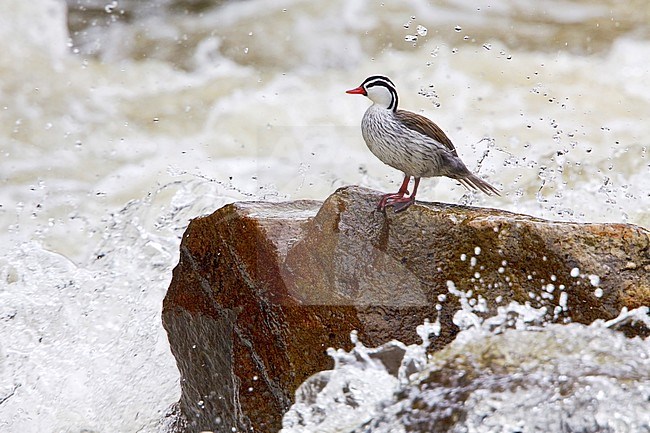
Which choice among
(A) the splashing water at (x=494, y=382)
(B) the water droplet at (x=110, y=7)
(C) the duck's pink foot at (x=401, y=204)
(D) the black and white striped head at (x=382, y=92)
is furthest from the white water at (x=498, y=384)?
(B) the water droplet at (x=110, y=7)

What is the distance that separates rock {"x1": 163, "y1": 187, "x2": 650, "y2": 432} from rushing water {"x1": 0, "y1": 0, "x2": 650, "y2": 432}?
0.82 metres

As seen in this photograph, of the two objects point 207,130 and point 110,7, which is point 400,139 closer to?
point 207,130

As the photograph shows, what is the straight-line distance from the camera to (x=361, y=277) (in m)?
3.65

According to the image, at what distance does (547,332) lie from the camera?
10.6ft

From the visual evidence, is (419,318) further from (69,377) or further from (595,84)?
(595,84)

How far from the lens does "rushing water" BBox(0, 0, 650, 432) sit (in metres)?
5.06

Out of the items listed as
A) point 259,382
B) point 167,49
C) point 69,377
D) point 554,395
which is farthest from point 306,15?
point 554,395

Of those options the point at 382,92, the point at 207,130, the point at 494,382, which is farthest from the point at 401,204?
the point at 207,130

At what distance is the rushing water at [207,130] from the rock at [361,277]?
82 cm

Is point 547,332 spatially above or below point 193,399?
above

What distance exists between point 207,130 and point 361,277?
18.9 ft

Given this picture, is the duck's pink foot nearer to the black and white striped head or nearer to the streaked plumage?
the streaked plumage

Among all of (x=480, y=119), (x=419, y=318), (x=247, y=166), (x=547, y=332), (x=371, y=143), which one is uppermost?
(x=371, y=143)

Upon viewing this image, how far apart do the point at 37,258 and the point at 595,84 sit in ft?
20.4
